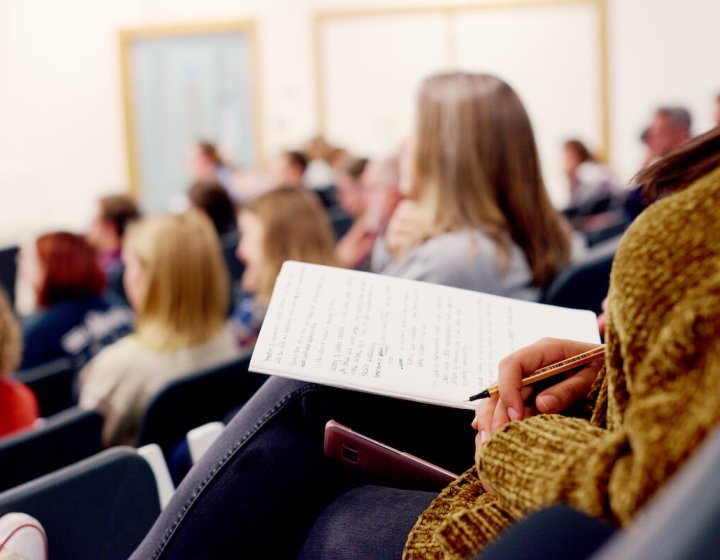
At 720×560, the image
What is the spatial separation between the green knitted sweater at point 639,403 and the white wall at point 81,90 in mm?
7484

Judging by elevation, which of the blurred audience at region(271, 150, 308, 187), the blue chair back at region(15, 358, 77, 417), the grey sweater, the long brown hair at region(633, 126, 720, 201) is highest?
the long brown hair at region(633, 126, 720, 201)

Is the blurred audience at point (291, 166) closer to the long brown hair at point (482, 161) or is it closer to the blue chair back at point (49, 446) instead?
the long brown hair at point (482, 161)

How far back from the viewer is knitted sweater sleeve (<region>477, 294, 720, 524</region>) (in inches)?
20.4

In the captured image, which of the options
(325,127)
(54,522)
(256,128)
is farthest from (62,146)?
(54,522)

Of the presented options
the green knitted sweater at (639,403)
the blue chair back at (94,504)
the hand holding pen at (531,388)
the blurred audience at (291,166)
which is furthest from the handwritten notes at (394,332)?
the blurred audience at (291,166)

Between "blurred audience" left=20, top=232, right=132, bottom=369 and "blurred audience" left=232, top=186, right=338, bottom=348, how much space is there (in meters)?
0.50

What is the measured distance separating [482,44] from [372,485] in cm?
710

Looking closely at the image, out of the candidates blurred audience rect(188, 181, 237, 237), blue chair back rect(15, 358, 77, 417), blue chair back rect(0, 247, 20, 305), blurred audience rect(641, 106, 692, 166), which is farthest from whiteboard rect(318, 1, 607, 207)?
blue chair back rect(15, 358, 77, 417)

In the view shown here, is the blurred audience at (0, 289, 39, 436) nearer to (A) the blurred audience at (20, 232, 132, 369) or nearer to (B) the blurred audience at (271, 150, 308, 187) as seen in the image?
(A) the blurred audience at (20, 232, 132, 369)

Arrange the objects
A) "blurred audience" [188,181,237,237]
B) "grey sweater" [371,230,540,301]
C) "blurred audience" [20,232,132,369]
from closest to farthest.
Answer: "grey sweater" [371,230,540,301]
"blurred audience" [20,232,132,369]
"blurred audience" [188,181,237,237]

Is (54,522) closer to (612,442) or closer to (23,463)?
(23,463)

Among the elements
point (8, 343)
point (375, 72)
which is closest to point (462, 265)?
point (8, 343)

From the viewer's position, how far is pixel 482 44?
7.61m

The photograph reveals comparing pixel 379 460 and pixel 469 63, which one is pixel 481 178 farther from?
pixel 469 63
